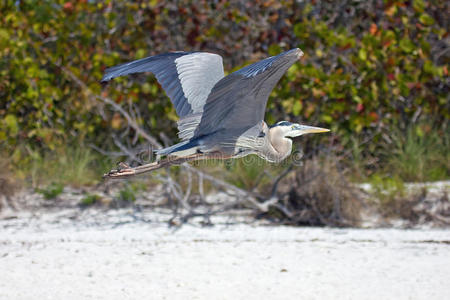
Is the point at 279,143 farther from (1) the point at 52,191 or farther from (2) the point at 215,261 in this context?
(1) the point at 52,191

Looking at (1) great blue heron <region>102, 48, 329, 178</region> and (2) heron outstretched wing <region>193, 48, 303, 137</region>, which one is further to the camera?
(1) great blue heron <region>102, 48, 329, 178</region>

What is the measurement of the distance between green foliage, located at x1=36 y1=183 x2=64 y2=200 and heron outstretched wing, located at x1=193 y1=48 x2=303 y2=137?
151 inches

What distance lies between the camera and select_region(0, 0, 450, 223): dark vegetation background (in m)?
6.88

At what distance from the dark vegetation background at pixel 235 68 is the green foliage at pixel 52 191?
71 mm

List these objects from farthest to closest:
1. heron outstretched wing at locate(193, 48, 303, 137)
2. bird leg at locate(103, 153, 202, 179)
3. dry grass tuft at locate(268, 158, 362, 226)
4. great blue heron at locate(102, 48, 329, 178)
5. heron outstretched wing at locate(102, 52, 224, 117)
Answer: dry grass tuft at locate(268, 158, 362, 226), heron outstretched wing at locate(102, 52, 224, 117), bird leg at locate(103, 153, 202, 179), great blue heron at locate(102, 48, 329, 178), heron outstretched wing at locate(193, 48, 303, 137)

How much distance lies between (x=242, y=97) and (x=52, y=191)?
13.7 ft

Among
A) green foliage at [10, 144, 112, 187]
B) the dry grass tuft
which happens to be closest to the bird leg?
the dry grass tuft

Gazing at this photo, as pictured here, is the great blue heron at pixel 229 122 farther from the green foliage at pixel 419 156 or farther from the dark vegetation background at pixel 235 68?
the green foliage at pixel 419 156

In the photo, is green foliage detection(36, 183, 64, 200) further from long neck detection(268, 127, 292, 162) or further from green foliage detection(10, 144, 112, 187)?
Answer: long neck detection(268, 127, 292, 162)

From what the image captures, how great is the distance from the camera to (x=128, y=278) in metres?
4.12

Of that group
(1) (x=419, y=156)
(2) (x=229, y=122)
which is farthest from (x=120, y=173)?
(1) (x=419, y=156)

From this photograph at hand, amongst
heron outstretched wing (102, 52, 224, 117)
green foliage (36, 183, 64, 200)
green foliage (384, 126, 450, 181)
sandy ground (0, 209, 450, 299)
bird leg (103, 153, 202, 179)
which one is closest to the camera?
bird leg (103, 153, 202, 179)

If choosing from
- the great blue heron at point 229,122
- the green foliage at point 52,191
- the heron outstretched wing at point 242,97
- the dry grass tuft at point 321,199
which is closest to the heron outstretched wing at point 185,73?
the great blue heron at point 229,122

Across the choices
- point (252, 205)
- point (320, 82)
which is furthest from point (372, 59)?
point (252, 205)
